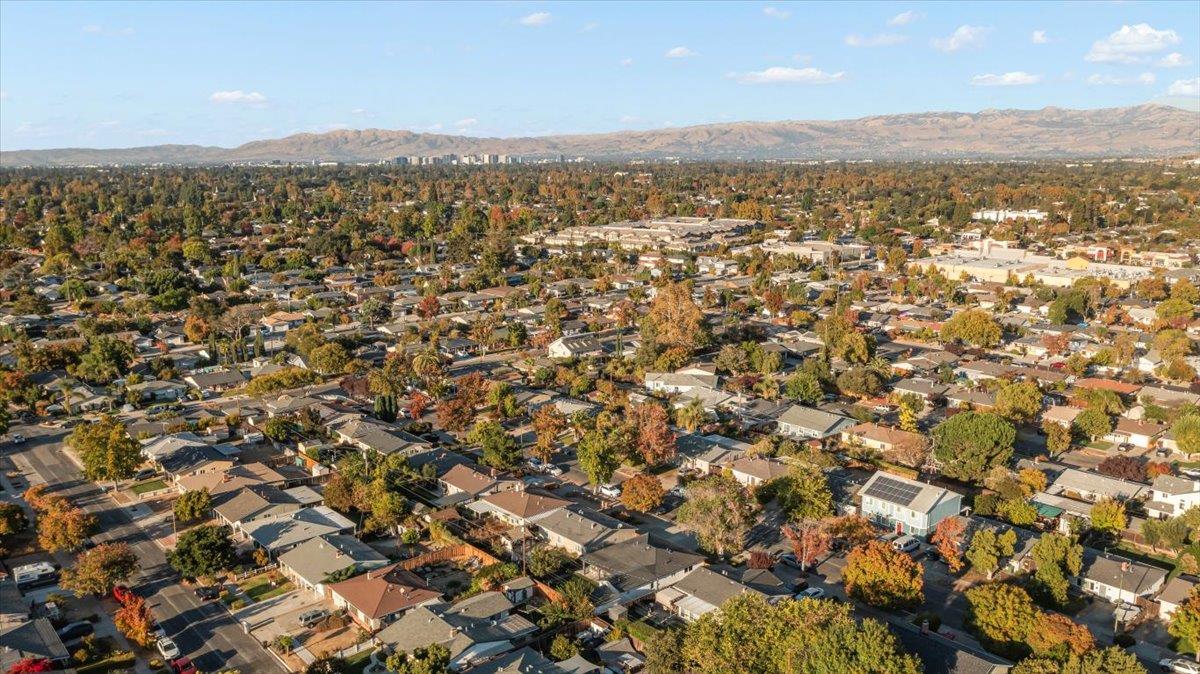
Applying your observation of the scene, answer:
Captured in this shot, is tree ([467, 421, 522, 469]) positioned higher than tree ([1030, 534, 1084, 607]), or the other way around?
tree ([467, 421, 522, 469])

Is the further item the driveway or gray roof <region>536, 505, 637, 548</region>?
gray roof <region>536, 505, 637, 548</region>

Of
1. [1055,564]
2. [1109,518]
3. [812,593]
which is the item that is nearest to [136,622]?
[812,593]

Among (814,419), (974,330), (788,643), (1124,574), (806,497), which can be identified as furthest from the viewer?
(974,330)

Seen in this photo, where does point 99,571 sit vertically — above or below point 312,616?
above

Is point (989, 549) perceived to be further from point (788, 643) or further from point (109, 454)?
point (109, 454)

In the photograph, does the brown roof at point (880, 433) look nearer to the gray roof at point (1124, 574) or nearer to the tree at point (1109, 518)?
the tree at point (1109, 518)

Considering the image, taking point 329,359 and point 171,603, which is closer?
point 171,603

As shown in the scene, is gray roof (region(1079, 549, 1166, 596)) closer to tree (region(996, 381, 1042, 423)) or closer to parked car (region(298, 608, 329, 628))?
tree (region(996, 381, 1042, 423))

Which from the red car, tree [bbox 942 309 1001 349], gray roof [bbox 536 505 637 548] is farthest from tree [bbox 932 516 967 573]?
tree [bbox 942 309 1001 349]
